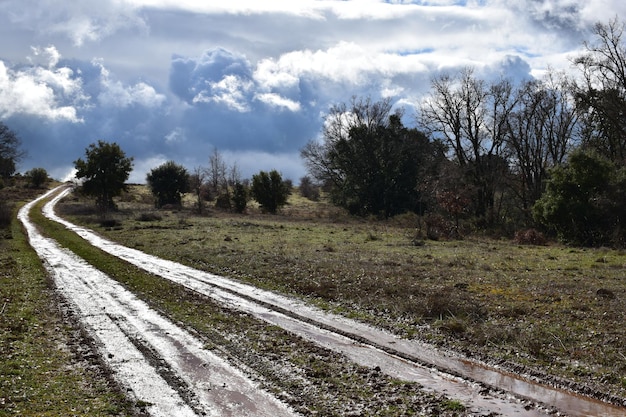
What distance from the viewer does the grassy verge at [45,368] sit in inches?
295

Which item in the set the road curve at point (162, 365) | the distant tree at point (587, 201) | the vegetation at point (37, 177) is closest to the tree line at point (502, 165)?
the distant tree at point (587, 201)

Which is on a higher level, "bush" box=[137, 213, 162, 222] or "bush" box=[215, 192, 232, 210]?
"bush" box=[215, 192, 232, 210]

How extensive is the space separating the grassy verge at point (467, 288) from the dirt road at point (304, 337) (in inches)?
30.7

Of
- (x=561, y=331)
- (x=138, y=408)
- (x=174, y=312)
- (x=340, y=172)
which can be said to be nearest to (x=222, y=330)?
(x=174, y=312)

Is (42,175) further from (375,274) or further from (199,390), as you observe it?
(199,390)

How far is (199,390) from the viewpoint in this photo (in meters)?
8.12

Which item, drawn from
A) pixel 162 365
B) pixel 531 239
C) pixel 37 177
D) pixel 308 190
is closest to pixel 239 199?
pixel 308 190

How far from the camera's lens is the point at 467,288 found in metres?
16.2

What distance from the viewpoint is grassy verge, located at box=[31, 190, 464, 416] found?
7496 mm

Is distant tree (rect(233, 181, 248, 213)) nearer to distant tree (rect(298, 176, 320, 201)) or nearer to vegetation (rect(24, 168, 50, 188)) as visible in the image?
distant tree (rect(298, 176, 320, 201))

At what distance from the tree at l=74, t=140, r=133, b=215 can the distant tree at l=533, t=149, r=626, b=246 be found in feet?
173

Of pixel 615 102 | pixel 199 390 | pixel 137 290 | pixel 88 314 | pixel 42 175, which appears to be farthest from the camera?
pixel 42 175

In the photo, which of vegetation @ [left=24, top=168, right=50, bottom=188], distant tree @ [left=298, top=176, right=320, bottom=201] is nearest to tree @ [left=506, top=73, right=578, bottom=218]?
distant tree @ [left=298, top=176, right=320, bottom=201]

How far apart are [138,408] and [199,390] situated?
1.00 m
